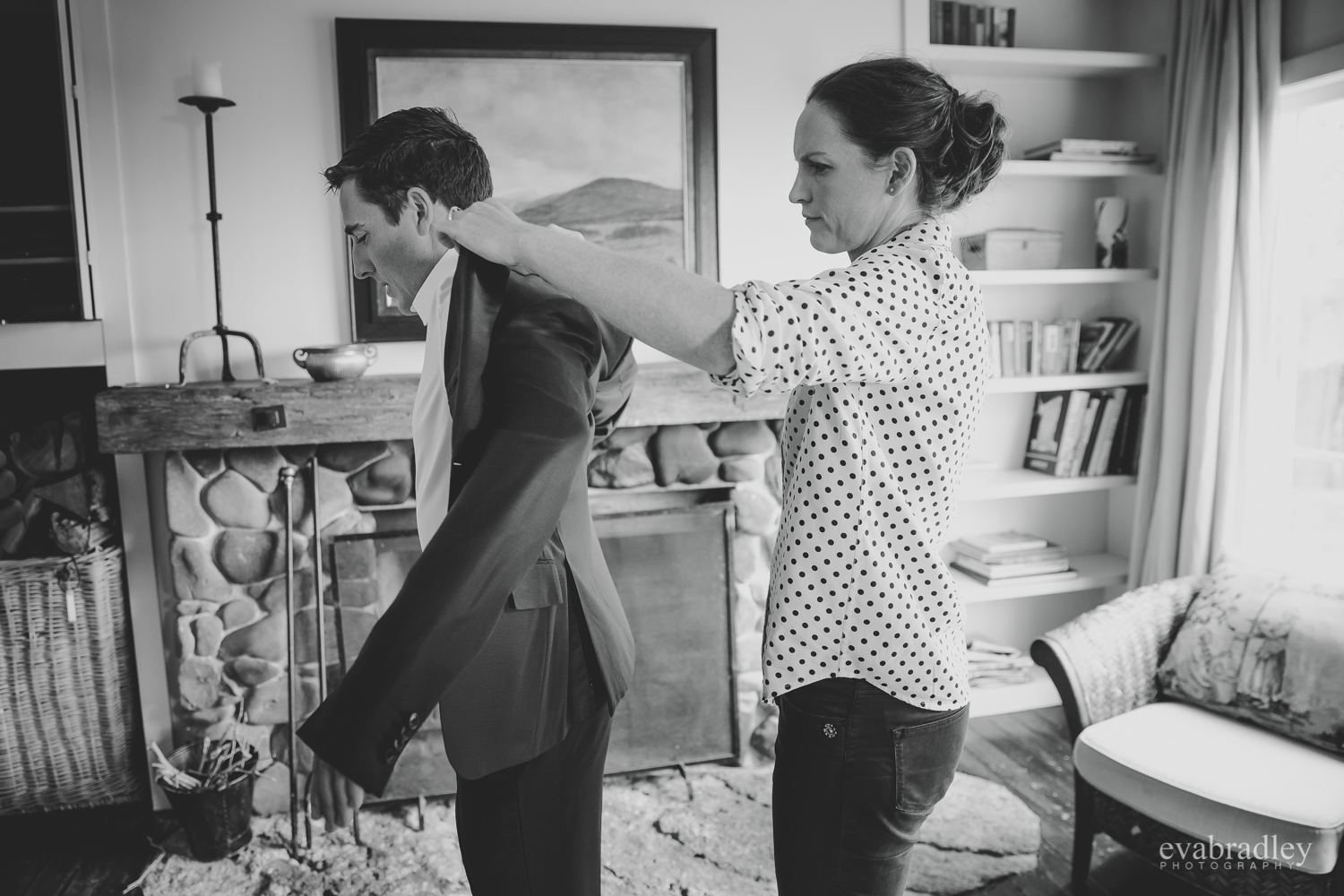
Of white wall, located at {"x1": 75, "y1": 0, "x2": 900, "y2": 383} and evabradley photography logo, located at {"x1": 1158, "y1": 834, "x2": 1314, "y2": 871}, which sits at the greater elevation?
white wall, located at {"x1": 75, "y1": 0, "x2": 900, "y2": 383}

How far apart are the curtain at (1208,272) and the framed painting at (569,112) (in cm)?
148

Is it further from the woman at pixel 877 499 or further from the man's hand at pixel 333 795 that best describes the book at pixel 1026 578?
the man's hand at pixel 333 795

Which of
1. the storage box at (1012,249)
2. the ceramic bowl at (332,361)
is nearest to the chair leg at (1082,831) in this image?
the storage box at (1012,249)

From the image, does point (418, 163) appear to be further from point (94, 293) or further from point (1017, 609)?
point (1017, 609)

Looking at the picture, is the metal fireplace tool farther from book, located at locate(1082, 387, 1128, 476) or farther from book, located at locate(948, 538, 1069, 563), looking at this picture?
book, located at locate(1082, 387, 1128, 476)

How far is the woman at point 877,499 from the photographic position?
97 cm

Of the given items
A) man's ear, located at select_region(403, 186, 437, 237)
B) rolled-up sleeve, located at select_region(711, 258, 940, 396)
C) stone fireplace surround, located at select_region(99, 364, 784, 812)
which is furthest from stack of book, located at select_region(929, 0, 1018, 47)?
rolled-up sleeve, located at select_region(711, 258, 940, 396)

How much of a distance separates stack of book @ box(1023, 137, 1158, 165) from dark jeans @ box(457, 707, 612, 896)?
8.98ft

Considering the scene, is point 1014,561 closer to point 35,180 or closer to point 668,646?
point 668,646

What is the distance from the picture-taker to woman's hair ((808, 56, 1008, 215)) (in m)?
0.98

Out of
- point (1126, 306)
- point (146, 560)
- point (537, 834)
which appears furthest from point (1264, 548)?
point (146, 560)

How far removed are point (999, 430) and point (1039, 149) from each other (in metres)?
1.00

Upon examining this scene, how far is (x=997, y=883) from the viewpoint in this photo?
2.23 meters

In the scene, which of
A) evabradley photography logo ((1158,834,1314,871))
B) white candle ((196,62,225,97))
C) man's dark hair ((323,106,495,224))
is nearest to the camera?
man's dark hair ((323,106,495,224))
